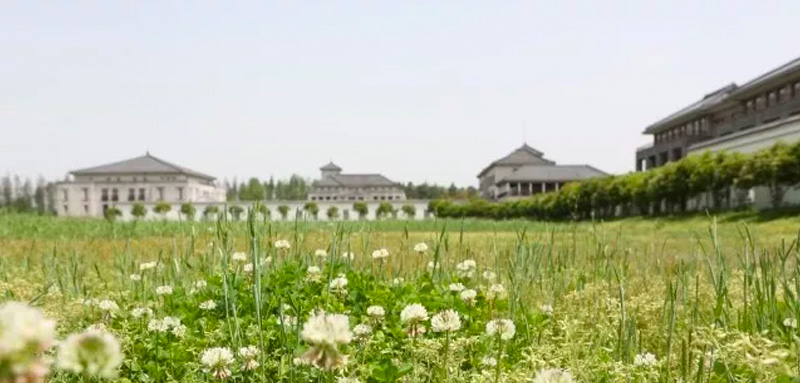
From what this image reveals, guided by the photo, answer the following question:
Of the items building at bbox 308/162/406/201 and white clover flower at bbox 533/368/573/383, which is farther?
building at bbox 308/162/406/201

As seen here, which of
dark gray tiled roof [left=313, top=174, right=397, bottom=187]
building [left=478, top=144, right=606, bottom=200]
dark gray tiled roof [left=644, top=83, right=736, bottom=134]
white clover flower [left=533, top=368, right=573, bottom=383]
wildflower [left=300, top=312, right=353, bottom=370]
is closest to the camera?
wildflower [left=300, top=312, right=353, bottom=370]

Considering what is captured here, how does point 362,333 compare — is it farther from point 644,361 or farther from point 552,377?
point 552,377

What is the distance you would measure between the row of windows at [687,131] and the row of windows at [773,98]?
23.6ft

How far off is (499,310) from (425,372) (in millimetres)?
1096

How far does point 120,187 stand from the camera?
120812 mm

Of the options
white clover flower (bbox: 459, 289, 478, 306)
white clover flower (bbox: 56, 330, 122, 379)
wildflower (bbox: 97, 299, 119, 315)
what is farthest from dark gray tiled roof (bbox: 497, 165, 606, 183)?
white clover flower (bbox: 56, 330, 122, 379)

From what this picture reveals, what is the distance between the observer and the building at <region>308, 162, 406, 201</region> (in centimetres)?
13038

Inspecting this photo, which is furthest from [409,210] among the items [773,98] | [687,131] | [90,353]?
[90,353]

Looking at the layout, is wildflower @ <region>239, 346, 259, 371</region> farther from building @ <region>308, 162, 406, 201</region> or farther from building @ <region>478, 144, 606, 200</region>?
building @ <region>308, 162, 406, 201</region>

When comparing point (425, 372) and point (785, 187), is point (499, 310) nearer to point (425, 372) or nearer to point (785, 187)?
point (425, 372)

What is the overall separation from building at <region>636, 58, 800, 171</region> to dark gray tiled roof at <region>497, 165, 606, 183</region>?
83.0 ft

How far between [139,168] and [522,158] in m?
75.5

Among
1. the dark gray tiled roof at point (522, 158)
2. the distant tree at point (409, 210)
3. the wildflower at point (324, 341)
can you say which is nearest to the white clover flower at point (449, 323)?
the wildflower at point (324, 341)

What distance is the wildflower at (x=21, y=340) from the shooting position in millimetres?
466
